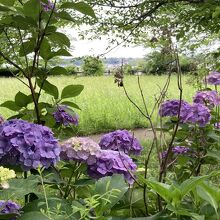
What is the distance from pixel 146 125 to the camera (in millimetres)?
8477

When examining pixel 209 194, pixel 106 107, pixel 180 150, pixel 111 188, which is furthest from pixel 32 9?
pixel 106 107

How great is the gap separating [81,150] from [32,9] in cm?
56

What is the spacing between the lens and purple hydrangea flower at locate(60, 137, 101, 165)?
135 centimetres

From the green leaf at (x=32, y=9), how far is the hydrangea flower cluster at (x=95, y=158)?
50 centimetres

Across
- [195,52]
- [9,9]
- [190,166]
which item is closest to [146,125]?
[195,52]

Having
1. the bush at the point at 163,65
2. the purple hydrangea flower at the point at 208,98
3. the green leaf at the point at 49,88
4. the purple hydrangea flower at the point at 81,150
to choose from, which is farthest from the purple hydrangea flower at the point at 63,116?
the purple hydrangea flower at the point at 208,98

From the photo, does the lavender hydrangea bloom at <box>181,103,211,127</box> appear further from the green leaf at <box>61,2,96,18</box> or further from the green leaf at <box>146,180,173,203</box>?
the green leaf at <box>146,180,173,203</box>

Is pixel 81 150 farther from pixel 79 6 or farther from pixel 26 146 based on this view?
pixel 79 6

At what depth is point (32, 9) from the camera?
1614 mm

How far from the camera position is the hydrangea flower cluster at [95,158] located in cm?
136

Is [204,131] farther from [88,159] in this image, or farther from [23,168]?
[23,168]

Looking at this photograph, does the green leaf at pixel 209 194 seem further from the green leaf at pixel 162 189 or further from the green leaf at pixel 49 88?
the green leaf at pixel 49 88

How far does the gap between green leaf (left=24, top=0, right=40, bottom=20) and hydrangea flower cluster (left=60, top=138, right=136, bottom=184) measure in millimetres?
496

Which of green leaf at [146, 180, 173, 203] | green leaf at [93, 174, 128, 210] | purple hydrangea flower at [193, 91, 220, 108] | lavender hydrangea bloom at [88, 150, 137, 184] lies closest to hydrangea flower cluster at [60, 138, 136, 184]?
lavender hydrangea bloom at [88, 150, 137, 184]
